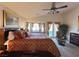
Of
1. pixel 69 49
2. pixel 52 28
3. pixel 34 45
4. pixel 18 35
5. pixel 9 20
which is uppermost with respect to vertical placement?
pixel 9 20

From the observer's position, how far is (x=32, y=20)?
2410mm

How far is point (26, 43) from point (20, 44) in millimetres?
124

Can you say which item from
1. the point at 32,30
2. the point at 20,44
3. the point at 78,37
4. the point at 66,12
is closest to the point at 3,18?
the point at 20,44

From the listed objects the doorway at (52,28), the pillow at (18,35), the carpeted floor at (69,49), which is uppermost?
the doorway at (52,28)

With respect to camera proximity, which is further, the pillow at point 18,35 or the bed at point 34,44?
the pillow at point 18,35

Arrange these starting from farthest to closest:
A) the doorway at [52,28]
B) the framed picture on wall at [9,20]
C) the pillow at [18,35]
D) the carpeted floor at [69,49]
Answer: the pillow at [18,35], the framed picture on wall at [9,20], the carpeted floor at [69,49], the doorway at [52,28]

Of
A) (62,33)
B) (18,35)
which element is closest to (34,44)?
(18,35)

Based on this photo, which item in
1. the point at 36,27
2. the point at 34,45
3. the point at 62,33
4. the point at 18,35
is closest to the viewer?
the point at 36,27

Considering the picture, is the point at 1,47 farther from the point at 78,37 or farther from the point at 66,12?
the point at 78,37

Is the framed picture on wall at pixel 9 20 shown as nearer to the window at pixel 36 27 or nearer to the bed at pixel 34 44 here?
the bed at pixel 34 44

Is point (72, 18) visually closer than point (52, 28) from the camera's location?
No

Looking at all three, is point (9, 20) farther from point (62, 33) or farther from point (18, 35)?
point (62, 33)

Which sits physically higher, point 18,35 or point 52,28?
point 52,28

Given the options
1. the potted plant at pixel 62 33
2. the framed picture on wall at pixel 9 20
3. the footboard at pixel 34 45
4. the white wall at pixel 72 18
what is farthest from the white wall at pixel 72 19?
the framed picture on wall at pixel 9 20
